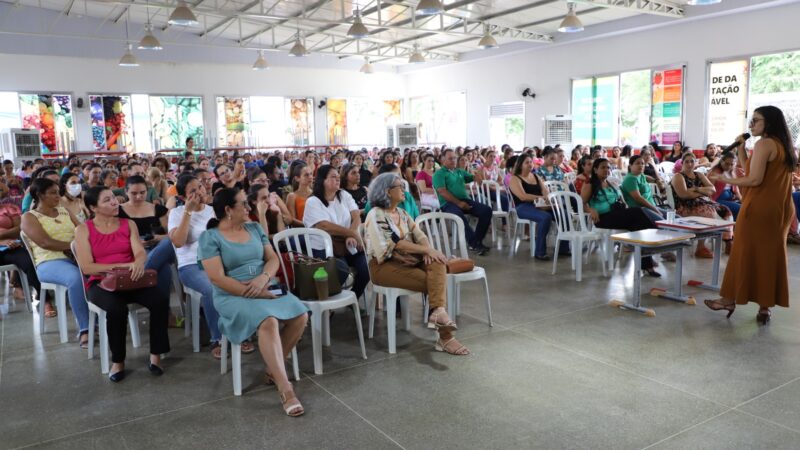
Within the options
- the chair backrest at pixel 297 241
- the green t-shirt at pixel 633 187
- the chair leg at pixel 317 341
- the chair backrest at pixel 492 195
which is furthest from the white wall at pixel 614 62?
the chair leg at pixel 317 341

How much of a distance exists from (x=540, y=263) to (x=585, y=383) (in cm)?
298

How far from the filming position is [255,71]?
17.6 meters

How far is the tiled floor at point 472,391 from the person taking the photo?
2.55 m

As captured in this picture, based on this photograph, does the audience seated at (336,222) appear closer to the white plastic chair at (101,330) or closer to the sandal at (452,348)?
the sandal at (452,348)

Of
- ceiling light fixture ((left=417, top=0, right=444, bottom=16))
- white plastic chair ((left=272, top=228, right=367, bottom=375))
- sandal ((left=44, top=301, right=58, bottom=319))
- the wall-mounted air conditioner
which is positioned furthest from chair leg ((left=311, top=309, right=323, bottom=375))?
the wall-mounted air conditioner

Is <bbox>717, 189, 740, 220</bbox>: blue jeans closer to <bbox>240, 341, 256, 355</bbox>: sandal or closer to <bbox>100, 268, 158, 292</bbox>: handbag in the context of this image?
<bbox>240, 341, 256, 355</bbox>: sandal

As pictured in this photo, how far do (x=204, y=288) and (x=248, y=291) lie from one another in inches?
24.5

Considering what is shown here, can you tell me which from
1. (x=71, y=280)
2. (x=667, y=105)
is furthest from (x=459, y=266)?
(x=667, y=105)

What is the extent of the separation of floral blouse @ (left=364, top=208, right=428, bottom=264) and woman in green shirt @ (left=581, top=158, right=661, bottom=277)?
8.48 ft

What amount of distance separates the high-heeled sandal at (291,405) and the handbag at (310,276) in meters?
0.62

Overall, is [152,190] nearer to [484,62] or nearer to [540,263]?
[540,263]

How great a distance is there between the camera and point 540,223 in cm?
619

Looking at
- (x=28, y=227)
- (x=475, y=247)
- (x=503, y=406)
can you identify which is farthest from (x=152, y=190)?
(x=503, y=406)

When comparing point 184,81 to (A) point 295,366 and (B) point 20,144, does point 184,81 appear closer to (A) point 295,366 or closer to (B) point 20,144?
(B) point 20,144
